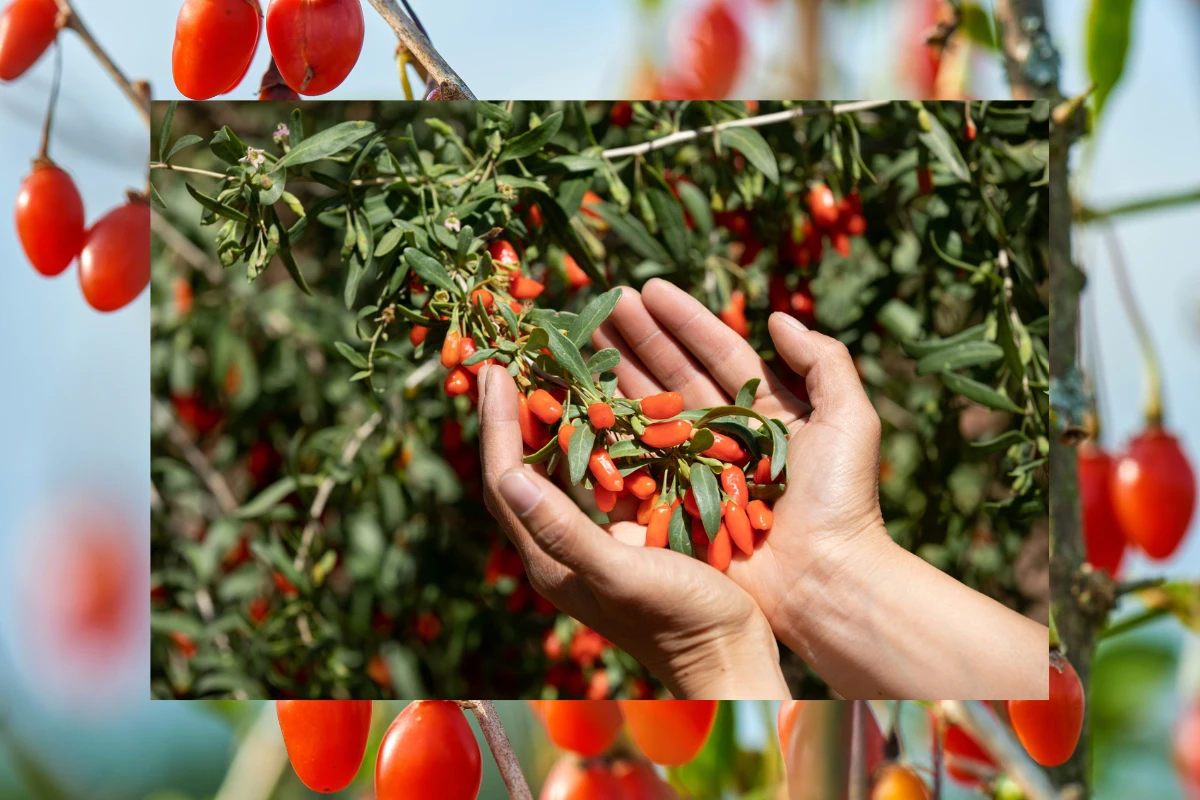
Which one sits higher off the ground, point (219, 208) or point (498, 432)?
point (219, 208)

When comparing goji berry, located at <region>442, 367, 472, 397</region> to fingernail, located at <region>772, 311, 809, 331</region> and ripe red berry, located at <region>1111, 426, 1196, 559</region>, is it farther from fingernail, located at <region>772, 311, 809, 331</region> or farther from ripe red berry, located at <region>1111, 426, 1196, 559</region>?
ripe red berry, located at <region>1111, 426, 1196, 559</region>

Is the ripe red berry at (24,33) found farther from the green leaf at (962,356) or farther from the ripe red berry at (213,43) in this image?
the green leaf at (962,356)

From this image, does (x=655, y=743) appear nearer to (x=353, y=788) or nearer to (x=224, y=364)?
(x=353, y=788)

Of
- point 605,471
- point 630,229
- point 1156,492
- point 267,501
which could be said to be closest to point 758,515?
point 605,471

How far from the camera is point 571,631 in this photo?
0.84m

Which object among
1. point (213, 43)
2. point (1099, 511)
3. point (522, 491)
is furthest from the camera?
point (1099, 511)

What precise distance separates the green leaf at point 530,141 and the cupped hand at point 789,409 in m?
0.12

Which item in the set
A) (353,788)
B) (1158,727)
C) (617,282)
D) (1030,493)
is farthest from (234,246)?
(1158,727)

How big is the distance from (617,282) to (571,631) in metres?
0.33

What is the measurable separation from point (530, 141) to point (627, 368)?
0.17m

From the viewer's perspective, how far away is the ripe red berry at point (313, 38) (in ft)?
2.07

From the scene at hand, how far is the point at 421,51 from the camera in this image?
2.13 ft

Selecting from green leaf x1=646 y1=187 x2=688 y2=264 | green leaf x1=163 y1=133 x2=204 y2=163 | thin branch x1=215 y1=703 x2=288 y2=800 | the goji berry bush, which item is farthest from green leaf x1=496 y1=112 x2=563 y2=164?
thin branch x1=215 y1=703 x2=288 y2=800

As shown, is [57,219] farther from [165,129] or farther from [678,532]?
[678,532]
